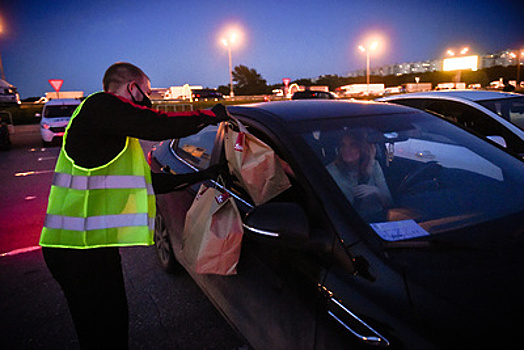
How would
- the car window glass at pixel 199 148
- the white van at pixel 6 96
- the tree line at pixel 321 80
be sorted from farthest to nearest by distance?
1. the tree line at pixel 321 80
2. the white van at pixel 6 96
3. the car window glass at pixel 199 148

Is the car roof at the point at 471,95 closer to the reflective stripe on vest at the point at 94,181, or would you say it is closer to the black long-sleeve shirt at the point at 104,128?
the black long-sleeve shirt at the point at 104,128

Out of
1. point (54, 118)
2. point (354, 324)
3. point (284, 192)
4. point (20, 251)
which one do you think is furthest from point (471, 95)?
point (54, 118)

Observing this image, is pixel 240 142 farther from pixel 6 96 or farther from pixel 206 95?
pixel 206 95

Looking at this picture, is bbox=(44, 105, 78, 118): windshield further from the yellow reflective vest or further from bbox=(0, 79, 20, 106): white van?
the yellow reflective vest

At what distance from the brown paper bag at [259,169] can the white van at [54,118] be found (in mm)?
12573

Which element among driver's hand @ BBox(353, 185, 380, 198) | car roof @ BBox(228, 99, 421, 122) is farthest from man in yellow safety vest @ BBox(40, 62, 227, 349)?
driver's hand @ BBox(353, 185, 380, 198)

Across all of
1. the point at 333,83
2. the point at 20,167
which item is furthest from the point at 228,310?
the point at 333,83

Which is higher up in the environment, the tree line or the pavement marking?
the tree line

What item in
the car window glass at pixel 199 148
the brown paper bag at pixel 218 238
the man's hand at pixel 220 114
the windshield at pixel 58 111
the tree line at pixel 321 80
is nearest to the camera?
the brown paper bag at pixel 218 238

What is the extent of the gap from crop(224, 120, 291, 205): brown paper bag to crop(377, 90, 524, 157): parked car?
121 inches

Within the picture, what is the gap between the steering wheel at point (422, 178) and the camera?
1.91 metres

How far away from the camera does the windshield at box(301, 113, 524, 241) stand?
1634mm

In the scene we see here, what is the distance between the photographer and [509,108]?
4.34 m

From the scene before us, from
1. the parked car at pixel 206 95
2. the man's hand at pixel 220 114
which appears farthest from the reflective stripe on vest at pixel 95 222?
the parked car at pixel 206 95
